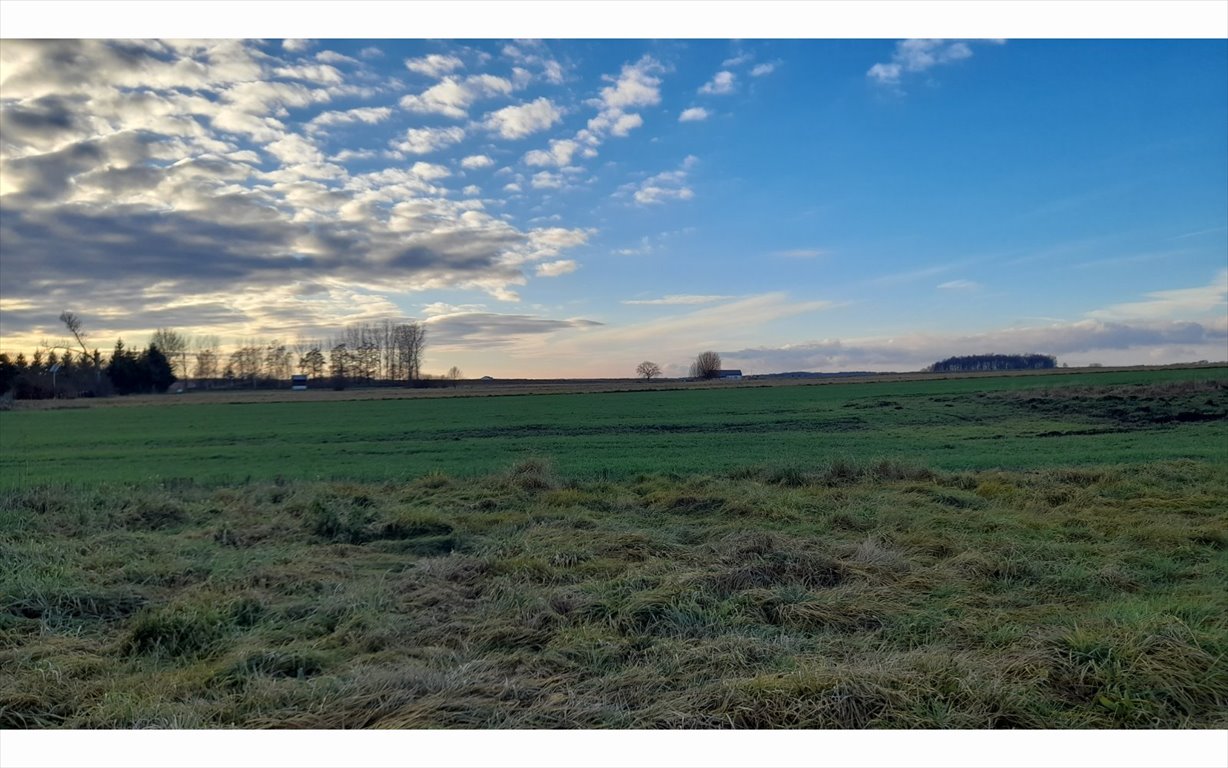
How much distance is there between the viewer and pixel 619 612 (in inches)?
210

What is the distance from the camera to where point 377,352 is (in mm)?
16844

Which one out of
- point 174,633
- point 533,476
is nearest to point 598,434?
point 533,476

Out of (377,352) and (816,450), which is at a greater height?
(377,352)

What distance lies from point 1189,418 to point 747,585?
2614cm

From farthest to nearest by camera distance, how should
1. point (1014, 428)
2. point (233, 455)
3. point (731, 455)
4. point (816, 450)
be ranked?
point (1014, 428) < point (233, 455) < point (816, 450) < point (731, 455)

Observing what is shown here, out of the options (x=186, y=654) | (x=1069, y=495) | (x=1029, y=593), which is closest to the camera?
(x=186, y=654)

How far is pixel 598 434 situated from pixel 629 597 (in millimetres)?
17424

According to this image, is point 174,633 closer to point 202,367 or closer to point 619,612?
point 619,612

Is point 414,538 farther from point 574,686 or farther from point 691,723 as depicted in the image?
point 691,723

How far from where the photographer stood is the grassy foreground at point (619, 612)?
3.88 metres

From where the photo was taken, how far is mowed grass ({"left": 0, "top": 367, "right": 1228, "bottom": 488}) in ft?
51.0

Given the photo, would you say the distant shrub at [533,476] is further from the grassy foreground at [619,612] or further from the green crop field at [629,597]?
the grassy foreground at [619,612]

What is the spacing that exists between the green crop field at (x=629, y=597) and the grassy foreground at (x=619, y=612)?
27 millimetres

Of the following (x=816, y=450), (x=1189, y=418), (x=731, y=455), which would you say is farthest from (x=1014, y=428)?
(x=731, y=455)
